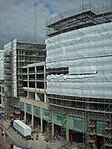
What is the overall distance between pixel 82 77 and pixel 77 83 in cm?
154

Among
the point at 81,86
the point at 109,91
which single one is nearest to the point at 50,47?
the point at 81,86

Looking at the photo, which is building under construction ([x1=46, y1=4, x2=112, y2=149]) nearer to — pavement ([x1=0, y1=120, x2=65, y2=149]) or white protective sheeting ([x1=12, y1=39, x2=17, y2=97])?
pavement ([x1=0, y1=120, x2=65, y2=149])

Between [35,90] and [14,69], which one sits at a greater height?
[14,69]

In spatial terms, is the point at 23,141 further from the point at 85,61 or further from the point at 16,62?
the point at 16,62

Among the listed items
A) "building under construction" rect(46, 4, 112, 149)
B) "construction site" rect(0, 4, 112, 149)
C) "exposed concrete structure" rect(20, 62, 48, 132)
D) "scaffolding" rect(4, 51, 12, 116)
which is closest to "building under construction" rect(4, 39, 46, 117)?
"scaffolding" rect(4, 51, 12, 116)

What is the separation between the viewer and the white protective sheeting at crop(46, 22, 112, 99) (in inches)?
1421

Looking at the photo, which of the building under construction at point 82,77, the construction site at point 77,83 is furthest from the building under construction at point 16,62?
the building under construction at point 82,77

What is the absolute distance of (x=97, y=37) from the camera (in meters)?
37.2

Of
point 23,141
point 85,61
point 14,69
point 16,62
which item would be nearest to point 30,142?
point 23,141

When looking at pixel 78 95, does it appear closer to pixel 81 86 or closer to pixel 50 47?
pixel 81 86

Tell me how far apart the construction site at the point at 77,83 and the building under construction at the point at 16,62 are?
10.3 metres

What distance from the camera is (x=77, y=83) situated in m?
40.3

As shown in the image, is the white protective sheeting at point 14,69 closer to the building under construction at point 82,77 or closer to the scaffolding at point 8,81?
the scaffolding at point 8,81

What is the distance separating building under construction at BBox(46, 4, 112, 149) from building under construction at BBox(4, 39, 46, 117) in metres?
18.6
